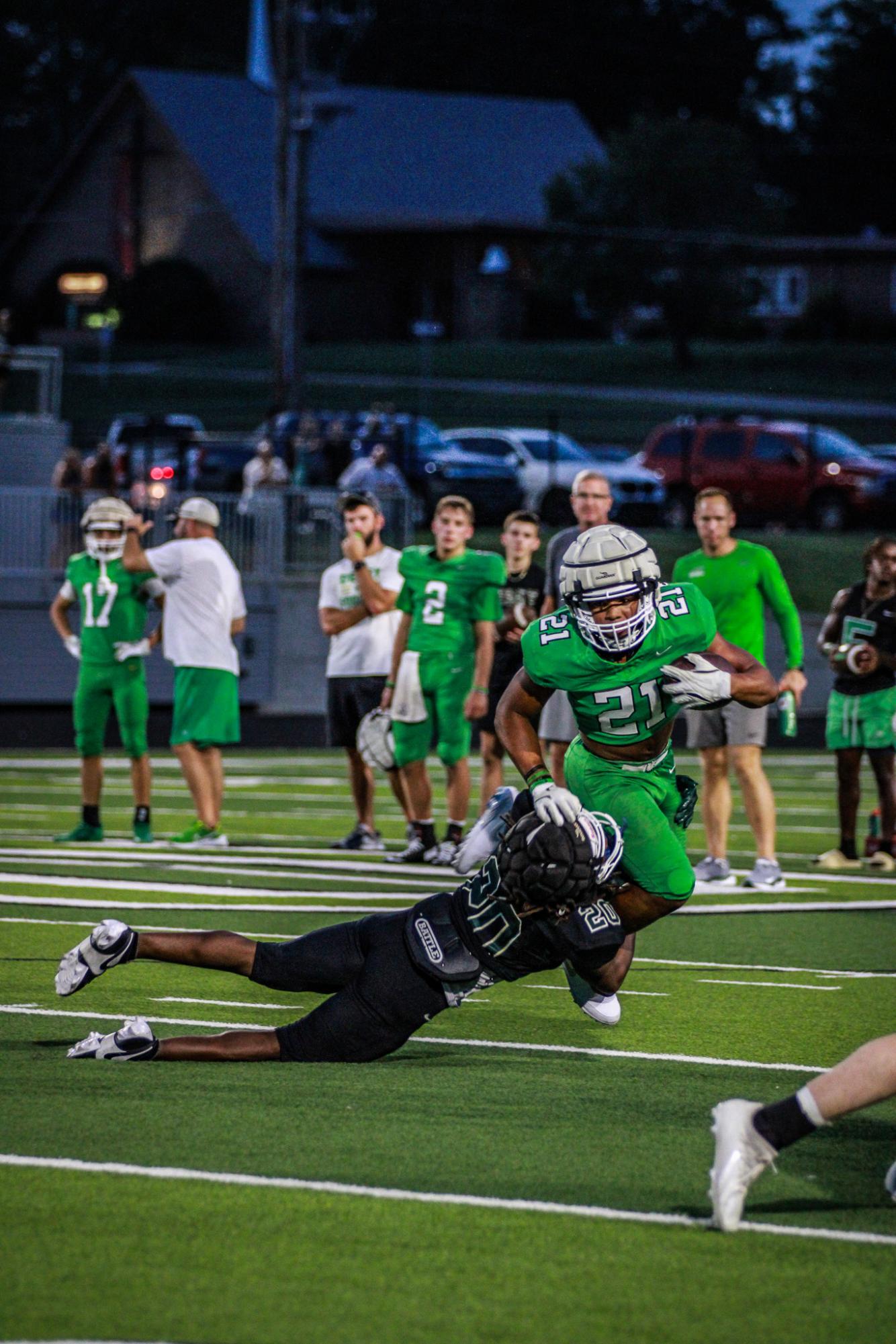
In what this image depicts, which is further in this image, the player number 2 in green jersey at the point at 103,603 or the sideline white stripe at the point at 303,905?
the player number 2 in green jersey at the point at 103,603

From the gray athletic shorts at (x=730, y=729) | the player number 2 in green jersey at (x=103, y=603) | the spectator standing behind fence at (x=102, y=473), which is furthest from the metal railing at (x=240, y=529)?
the gray athletic shorts at (x=730, y=729)

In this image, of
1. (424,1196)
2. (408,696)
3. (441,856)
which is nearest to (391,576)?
(408,696)

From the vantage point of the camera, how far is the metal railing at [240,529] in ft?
82.9

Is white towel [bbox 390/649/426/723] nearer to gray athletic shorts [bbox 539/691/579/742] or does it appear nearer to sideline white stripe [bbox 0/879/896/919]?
gray athletic shorts [bbox 539/691/579/742]

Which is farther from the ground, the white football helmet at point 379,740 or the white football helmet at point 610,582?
the white football helmet at point 610,582

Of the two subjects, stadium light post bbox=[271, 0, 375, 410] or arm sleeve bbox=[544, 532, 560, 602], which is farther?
stadium light post bbox=[271, 0, 375, 410]

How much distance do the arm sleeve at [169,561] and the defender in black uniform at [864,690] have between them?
4.11m

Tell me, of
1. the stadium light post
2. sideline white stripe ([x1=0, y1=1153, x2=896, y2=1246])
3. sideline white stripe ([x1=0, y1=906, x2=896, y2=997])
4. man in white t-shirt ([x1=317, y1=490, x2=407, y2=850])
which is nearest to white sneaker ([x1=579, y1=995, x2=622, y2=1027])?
sideline white stripe ([x1=0, y1=906, x2=896, y2=997])

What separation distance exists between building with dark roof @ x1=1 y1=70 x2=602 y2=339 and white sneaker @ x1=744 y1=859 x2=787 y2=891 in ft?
174

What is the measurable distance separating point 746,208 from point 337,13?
Answer: 13.3 m

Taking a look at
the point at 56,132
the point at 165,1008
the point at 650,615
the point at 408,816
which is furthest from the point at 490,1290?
the point at 56,132

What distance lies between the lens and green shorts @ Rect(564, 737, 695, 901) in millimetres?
7078

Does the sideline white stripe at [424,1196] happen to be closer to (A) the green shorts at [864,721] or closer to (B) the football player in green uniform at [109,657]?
(B) the football player in green uniform at [109,657]

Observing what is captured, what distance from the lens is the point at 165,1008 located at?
822 centimetres
